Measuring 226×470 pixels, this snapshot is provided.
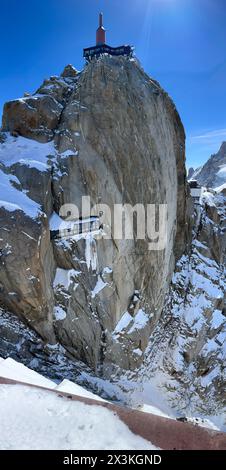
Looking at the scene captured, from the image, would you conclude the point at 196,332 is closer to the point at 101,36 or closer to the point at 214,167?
the point at 101,36

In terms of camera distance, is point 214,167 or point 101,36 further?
point 214,167

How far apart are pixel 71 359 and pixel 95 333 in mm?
2514

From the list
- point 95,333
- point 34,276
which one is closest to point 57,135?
point 34,276

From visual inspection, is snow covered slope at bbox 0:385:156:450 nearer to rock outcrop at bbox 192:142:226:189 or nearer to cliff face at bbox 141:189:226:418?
cliff face at bbox 141:189:226:418

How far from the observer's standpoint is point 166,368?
2923 centimetres

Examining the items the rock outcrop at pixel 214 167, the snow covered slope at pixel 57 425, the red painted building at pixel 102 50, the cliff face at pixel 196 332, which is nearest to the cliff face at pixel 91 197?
the red painted building at pixel 102 50

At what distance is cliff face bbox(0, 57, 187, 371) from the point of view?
768 inches

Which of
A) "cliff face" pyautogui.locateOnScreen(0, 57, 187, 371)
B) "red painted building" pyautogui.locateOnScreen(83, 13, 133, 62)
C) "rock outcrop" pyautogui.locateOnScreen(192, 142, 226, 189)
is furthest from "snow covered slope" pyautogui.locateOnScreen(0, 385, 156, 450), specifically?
"rock outcrop" pyautogui.locateOnScreen(192, 142, 226, 189)

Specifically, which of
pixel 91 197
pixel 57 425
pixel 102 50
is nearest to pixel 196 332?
pixel 91 197

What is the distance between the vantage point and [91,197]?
24.9 meters

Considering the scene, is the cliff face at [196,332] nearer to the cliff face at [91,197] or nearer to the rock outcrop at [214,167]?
the cliff face at [91,197]

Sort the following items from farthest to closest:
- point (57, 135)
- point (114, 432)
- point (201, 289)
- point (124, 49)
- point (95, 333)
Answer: point (201, 289)
point (124, 49)
point (57, 135)
point (95, 333)
point (114, 432)

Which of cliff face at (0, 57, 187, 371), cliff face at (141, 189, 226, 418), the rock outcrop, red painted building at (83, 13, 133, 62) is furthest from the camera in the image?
the rock outcrop

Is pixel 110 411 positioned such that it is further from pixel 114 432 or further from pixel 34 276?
pixel 34 276
